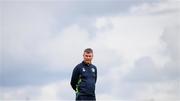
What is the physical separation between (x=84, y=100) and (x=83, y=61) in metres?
1.08

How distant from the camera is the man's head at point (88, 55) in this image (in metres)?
12.3

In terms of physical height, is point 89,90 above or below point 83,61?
below

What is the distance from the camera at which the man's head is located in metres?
12.3

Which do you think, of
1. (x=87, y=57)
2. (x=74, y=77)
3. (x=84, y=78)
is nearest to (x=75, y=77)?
(x=74, y=77)

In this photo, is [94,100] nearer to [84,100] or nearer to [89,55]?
[84,100]

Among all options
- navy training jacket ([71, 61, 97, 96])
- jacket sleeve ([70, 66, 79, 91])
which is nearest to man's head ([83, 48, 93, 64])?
navy training jacket ([71, 61, 97, 96])

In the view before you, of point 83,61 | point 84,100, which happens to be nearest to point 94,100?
point 84,100

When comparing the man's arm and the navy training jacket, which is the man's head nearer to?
the navy training jacket

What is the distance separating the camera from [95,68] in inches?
515

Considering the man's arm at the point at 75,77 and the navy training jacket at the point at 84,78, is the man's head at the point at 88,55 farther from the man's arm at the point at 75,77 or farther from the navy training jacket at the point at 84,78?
the man's arm at the point at 75,77

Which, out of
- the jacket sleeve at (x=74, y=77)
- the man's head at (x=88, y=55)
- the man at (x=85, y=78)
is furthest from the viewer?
the jacket sleeve at (x=74, y=77)

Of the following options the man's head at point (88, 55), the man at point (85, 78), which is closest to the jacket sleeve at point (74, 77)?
the man at point (85, 78)

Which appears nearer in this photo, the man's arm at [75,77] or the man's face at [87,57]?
the man's face at [87,57]

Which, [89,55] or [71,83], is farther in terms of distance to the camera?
[71,83]
